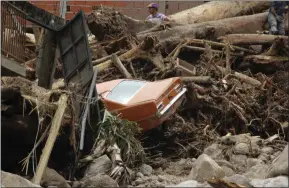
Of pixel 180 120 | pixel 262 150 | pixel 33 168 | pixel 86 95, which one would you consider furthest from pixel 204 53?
pixel 33 168

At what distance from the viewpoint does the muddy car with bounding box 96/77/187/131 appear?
18.9ft

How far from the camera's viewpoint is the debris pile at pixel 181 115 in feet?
15.3

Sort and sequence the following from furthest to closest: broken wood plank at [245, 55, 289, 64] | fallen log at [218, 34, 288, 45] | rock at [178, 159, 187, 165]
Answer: fallen log at [218, 34, 288, 45] < broken wood plank at [245, 55, 289, 64] < rock at [178, 159, 187, 165]

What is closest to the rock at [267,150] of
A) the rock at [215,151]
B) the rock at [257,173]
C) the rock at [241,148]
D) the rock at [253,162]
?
the rock at [241,148]

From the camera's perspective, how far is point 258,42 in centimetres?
848

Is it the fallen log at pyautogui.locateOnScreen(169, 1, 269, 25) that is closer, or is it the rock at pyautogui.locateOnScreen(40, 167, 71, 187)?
the rock at pyautogui.locateOnScreen(40, 167, 71, 187)

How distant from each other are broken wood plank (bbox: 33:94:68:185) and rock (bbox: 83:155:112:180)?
628 millimetres

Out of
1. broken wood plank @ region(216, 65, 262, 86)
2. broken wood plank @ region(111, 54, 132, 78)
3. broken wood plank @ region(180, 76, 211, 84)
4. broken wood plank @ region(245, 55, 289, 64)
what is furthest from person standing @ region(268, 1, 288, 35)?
broken wood plank @ region(111, 54, 132, 78)

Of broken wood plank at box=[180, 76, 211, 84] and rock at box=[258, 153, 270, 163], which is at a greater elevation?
broken wood plank at box=[180, 76, 211, 84]

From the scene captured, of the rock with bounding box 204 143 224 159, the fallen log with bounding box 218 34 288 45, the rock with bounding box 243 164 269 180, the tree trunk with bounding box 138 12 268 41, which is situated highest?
the tree trunk with bounding box 138 12 268 41

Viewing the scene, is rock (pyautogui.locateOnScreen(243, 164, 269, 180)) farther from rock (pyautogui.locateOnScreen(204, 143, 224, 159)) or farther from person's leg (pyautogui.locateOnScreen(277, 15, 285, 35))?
person's leg (pyautogui.locateOnScreen(277, 15, 285, 35))

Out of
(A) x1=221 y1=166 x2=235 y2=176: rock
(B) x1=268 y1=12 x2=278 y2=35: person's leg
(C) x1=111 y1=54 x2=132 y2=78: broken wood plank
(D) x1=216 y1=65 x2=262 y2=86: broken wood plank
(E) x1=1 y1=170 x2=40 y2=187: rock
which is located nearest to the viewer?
(E) x1=1 y1=170 x2=40 y2=187: rock

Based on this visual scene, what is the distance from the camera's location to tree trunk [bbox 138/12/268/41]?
857cm

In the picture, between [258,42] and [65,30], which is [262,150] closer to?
[65,30]
